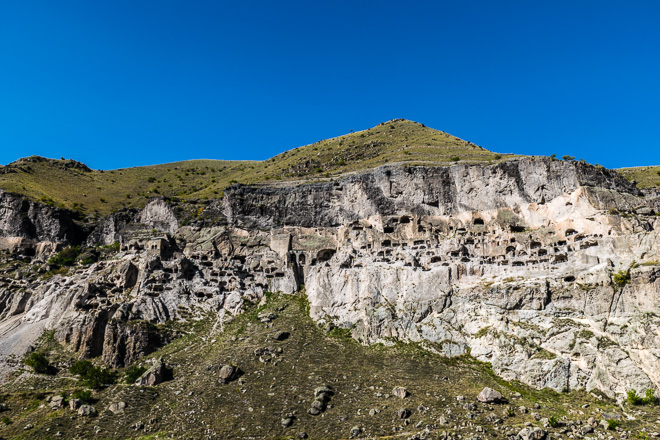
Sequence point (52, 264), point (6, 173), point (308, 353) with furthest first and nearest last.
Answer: point (6, 173)
point (52, 264)
point (308, 353)

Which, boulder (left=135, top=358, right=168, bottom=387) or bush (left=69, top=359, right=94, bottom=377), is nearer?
boulder (left=135, top=358, right=168, bottom=387)

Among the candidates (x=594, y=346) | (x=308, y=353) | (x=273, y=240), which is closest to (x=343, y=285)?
(x=308, y=353)

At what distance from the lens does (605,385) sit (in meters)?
30.0

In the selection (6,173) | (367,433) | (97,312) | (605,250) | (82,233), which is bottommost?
(367,433)

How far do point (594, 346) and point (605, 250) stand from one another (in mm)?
11171

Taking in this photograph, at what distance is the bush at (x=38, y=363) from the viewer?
129 ft

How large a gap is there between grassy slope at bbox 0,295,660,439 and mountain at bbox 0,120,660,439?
0.54 ft

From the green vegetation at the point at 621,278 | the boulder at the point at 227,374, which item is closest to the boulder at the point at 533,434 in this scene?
the green vegetation at the point at 621,278

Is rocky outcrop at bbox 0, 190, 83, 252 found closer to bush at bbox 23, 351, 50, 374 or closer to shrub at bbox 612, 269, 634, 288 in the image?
bush at bbox 23, 351, 50, 374

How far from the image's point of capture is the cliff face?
110 ft

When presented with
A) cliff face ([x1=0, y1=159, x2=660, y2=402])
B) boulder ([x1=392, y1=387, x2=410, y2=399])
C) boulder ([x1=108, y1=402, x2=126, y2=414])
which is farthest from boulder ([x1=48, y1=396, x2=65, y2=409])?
boulder ([x1=392, y1=387, x2=410, y2=399])

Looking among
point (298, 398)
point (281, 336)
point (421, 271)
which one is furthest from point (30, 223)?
point (421, 271)

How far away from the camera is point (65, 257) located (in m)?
60.6

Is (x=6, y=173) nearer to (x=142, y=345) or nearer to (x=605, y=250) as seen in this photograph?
(x=142, y=345)
